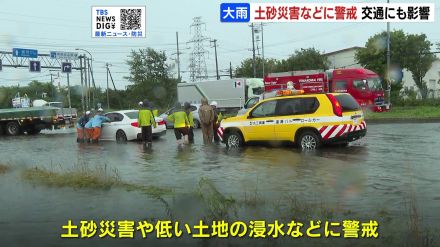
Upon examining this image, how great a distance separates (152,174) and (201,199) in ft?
12.8

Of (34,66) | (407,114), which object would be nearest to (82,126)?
(407,114)

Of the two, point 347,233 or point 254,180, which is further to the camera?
point 254,180

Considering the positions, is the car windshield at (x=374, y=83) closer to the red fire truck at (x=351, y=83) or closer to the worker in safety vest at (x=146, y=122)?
the red fire truck at (x=351, y=83)

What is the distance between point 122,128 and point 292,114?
28.5ft

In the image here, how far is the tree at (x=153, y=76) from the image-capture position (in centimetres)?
5950

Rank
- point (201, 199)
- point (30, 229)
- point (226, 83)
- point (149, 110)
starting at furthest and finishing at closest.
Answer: point (226, 83)
point (149, 110)
point (201, 199)
point (30, 229)

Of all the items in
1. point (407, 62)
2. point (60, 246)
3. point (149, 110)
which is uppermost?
point (407, 62)

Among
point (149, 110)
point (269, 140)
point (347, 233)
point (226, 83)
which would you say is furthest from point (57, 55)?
point (347, 233)

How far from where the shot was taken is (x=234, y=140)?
1544 centimetres

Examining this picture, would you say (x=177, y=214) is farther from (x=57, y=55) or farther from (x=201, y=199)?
(x=57, y=55)

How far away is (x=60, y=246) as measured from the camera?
18.0 ft

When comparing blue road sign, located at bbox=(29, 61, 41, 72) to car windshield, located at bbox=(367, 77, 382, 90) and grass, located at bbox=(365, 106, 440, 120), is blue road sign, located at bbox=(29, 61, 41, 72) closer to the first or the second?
car windshield, located at bbox=(367, 77, 382, 90)

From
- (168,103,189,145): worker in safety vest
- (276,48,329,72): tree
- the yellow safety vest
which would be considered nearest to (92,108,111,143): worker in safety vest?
(168,103,189,145): worker in safety vest

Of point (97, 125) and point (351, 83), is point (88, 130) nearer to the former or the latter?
point (97, 125)
